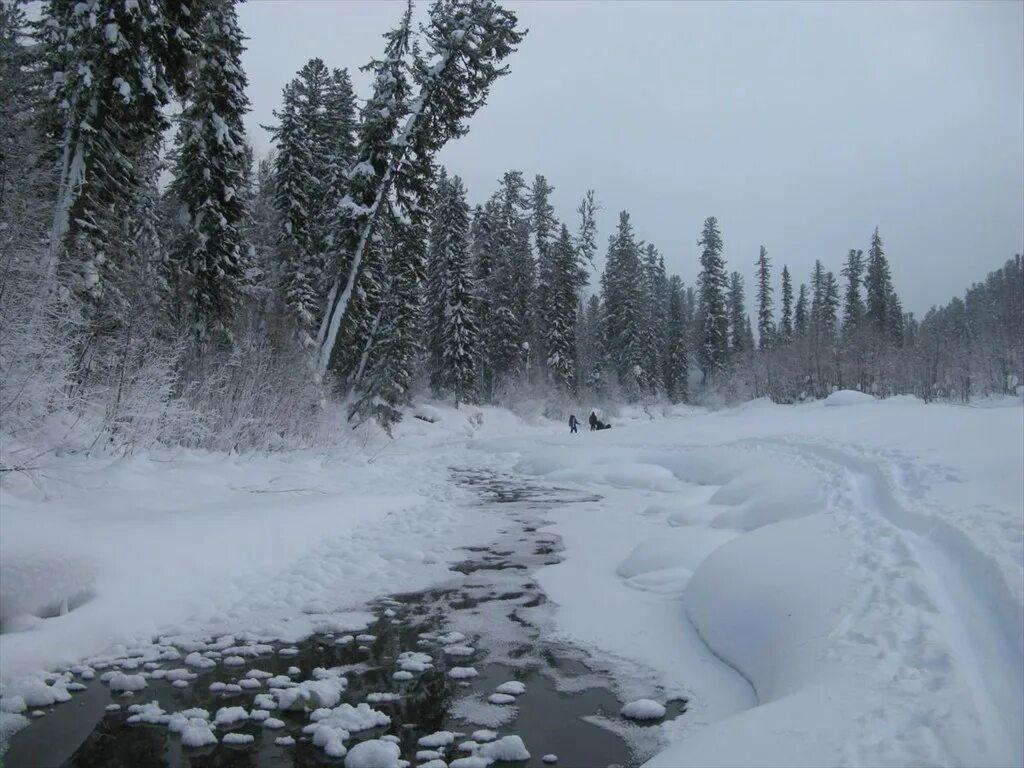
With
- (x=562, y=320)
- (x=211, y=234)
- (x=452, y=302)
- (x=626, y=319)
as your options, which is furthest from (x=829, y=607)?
(x=626, y=319)

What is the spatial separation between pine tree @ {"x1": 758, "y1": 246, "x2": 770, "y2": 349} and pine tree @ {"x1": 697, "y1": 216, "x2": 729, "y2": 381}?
1134 cm

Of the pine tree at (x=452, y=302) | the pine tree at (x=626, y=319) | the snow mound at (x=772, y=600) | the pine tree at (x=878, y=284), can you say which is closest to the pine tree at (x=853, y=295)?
the pine tree at (x=878, y=284)

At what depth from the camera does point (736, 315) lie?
8462 centimetres

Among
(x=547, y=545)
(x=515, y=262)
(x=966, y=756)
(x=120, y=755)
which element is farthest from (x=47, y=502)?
(x=515, y=262)

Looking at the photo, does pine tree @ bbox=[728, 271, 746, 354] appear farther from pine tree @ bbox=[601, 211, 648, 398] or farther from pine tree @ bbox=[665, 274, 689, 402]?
pine tree @ bbox=[601, 211, 648, 398]

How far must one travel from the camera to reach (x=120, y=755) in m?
3.48

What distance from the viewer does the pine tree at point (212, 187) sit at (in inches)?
650

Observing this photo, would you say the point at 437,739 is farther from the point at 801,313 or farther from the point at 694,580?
the point at 801,313

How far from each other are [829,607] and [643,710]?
1.80m

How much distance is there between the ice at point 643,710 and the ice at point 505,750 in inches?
35.4

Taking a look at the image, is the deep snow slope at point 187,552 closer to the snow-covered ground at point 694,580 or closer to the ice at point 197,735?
the snow-covered ground at point 694,580

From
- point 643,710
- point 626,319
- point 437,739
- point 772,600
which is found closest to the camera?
point 437,739

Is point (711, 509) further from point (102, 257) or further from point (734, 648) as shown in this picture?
point (102, 257)

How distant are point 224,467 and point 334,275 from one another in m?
11.1
